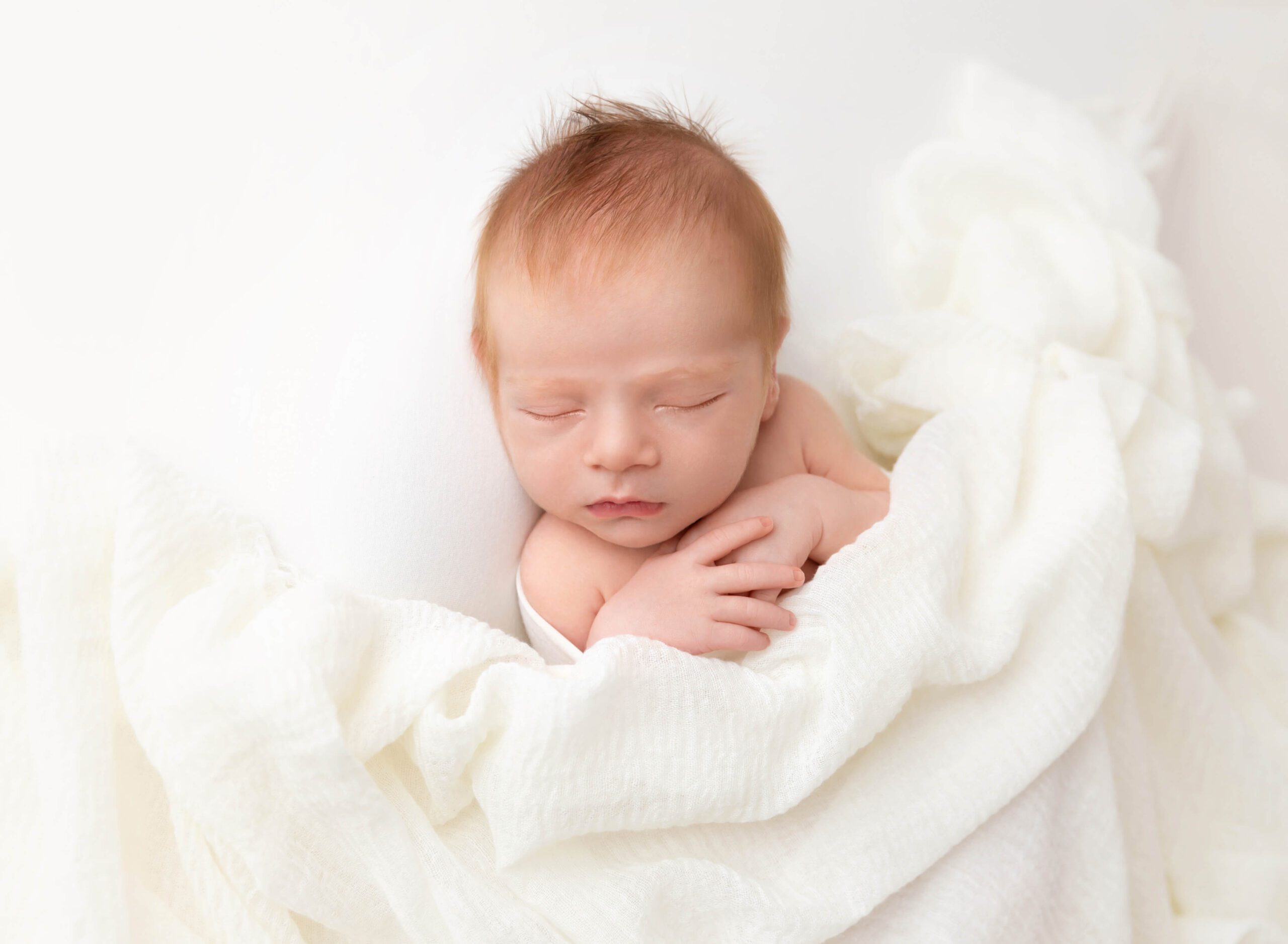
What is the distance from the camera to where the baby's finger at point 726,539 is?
108 cm

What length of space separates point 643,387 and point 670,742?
1.13 ft

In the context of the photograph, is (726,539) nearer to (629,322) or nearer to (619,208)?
(629,322)

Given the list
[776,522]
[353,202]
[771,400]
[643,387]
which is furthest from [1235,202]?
[353,202]

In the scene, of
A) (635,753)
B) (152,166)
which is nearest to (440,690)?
(635,753)

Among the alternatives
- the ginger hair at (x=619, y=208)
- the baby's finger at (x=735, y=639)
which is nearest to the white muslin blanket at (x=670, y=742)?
the baby's finger at (x=735, y=639)

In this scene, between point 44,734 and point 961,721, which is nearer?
point 44,734

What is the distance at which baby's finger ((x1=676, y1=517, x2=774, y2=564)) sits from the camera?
1.08m

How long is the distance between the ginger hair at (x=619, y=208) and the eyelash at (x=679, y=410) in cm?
8

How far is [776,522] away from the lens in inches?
44.3

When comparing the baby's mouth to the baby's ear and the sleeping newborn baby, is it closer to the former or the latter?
the sleeping newborn baby

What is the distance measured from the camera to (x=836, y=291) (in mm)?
1384

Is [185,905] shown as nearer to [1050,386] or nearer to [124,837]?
[124,837]

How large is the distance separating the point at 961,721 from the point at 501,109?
0.93 meters

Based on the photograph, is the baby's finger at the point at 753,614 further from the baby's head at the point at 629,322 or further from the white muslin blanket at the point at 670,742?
the baby's head at the point at 629,322
